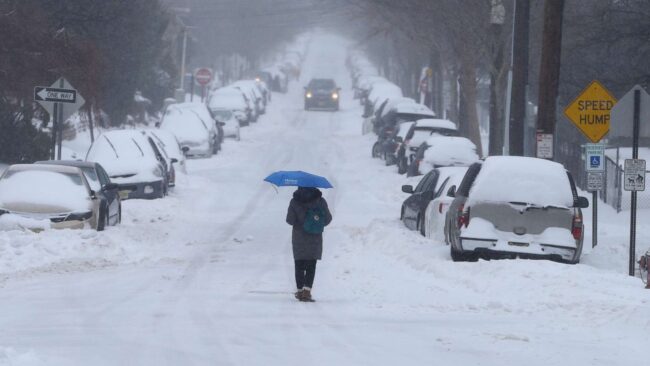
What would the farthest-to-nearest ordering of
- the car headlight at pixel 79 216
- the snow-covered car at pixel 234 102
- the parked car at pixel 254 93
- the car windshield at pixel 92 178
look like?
1. the parked car at pixel 254 93
2. the snow-covered car at pixel 234 102
3. the car windshield at pixel 92 178
4. the car headlight at pixel 79 216

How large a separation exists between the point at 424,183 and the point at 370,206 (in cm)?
670

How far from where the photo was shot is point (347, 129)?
6569 centimetres

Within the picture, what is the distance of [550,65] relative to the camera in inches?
930

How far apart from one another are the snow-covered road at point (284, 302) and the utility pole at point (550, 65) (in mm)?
2624

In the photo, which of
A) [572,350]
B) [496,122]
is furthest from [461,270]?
[496,122]

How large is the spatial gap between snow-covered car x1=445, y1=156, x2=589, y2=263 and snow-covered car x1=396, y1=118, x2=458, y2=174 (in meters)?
20.3

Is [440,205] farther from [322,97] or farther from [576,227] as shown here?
[322,97]

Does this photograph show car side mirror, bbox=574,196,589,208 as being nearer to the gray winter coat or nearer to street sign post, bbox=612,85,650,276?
street sign post, bbox=612,85,650,276

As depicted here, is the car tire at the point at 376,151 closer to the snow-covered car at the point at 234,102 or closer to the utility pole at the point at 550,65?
the snow-covered car at the point at 234,102

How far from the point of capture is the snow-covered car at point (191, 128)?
143ft

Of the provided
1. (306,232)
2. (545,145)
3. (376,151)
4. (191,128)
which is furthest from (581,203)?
(376,151)

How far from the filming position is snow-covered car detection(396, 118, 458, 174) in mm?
38094

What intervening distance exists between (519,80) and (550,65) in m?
3.13

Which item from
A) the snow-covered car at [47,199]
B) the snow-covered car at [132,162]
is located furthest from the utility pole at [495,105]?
the snow-covered car at [47,199]
